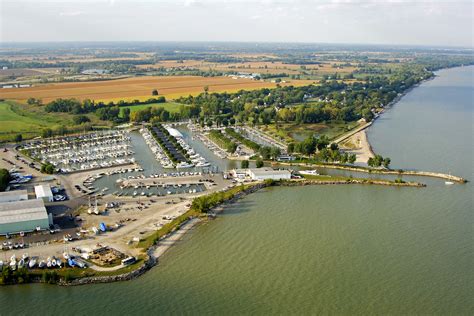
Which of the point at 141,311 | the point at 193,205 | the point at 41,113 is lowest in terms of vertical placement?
the point at 141,311

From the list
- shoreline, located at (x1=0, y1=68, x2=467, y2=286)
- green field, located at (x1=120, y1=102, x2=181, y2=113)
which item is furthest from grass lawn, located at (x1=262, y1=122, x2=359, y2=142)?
green field, located at (x1=120, y1=102, x2=181, y2=113)

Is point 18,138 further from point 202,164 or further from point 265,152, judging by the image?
point 265,152

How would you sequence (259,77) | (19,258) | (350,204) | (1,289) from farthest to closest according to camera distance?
(259,77) < (350,204) < (19,258) < (1,289)

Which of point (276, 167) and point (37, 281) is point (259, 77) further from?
point (37, 281)

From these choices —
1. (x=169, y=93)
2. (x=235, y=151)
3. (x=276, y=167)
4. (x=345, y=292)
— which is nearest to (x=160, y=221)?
(x=345, y=292)

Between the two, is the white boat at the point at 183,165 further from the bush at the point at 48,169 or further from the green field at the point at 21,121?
the green field at the point at 21,121

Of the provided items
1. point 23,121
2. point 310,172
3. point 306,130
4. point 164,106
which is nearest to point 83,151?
point 23,121

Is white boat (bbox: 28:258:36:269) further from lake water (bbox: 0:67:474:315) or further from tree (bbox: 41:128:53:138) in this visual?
tree (bbox: 41:128:53:138)
